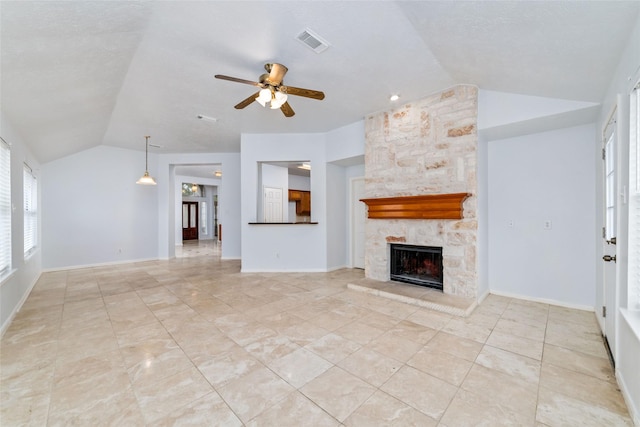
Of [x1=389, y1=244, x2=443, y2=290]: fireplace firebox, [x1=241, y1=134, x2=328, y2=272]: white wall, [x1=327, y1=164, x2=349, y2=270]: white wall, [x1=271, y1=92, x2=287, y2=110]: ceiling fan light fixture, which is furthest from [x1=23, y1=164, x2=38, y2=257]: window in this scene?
[x1=389, y1=244, x2=443, y2=290]: fireplace firebox

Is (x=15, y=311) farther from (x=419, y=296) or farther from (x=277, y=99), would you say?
(x=419, y=296)

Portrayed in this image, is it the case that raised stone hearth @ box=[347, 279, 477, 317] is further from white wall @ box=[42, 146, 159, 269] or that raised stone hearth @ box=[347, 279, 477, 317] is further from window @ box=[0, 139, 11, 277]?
white wall @ box=[42, 146, 159, 269]

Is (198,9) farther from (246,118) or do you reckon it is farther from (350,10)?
(246,118)

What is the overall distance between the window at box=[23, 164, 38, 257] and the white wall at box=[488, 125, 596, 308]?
7.30 m

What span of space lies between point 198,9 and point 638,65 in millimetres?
3104

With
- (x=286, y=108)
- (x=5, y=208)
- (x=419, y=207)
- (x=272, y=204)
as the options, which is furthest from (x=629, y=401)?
(x=272, y=204)

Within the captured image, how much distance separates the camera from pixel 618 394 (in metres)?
1.77

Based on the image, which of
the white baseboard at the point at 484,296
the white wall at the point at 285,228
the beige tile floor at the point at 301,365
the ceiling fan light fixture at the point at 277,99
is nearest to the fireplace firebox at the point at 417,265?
the white baseboard at the point at 484,296

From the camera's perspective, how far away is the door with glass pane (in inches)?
469

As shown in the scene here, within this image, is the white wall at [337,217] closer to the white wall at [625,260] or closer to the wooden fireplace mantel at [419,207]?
the wooden fireplace mantel at [419,207]

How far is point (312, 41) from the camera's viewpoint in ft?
8.38

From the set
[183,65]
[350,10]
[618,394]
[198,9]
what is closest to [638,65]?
[350,10]

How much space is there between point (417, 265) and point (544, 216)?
5.88ft

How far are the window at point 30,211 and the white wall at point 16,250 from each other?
223mm
